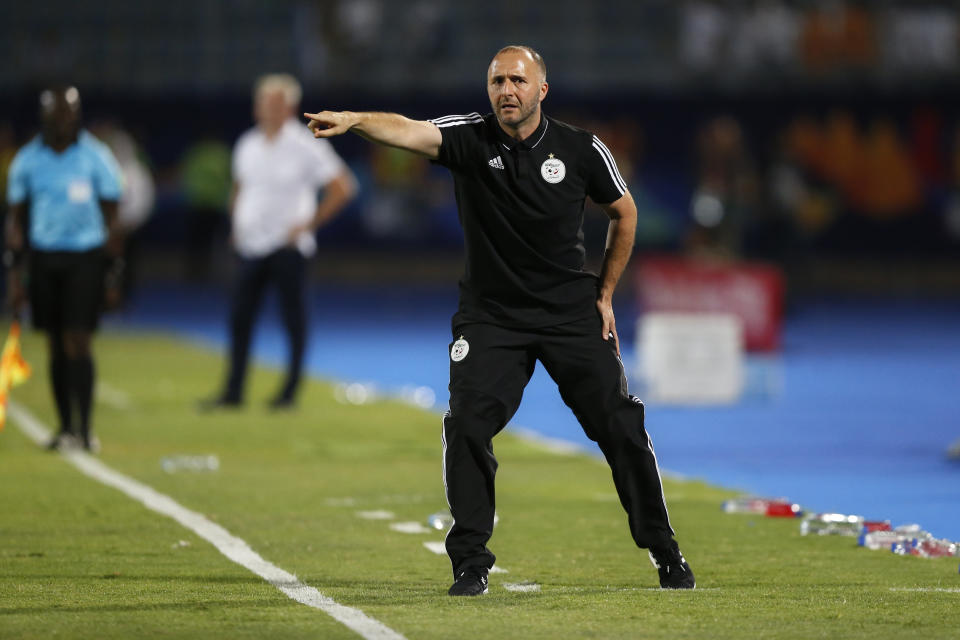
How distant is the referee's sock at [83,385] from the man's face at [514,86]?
18.7 ft

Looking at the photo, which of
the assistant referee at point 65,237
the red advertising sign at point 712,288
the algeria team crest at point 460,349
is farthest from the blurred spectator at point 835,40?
the algeria team crest at point 460,349

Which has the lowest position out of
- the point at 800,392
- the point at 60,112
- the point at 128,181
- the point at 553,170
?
the point at 800,392

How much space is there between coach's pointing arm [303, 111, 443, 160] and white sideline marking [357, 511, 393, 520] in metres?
2.83

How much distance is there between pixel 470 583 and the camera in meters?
6.81

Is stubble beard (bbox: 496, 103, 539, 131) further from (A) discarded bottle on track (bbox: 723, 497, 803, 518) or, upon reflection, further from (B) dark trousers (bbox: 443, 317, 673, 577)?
(A) discarded bottle on track (bbox: 723, 497, 803, 518)

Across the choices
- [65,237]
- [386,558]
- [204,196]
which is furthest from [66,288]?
[204,196]

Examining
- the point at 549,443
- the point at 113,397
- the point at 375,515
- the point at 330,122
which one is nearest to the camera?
the point at 330,122

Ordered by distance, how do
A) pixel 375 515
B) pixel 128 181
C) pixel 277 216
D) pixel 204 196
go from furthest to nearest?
1. pixel 204 196
2. pixel 128 181
3. pixel 277 216
4. pixel 375 515

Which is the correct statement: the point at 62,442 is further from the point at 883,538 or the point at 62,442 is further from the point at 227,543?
the point at 883,538

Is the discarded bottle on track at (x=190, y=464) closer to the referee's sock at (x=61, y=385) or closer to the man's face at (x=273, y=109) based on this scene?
the referee's sock at (x=61, y=385)

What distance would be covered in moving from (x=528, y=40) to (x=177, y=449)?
2241 centimetres

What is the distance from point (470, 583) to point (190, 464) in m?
4.71

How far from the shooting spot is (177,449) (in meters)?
12.2

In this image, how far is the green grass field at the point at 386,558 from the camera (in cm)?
628
